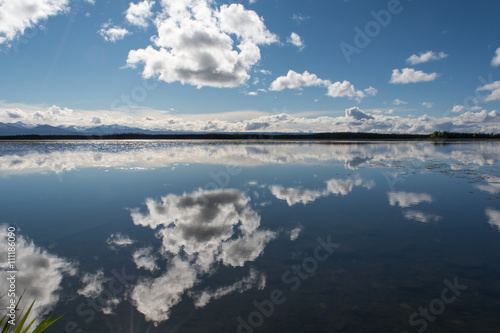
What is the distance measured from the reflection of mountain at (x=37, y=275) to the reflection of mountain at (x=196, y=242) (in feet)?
5.67

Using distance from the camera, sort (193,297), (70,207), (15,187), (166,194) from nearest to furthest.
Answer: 1. (193,297)
2. (70,207)
3. (166,194)
4. (15,187)

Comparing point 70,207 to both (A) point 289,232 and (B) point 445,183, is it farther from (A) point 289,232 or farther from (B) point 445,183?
(B) point 445,183

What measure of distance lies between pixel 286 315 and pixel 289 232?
14.0 feet

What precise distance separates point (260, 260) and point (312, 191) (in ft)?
29.8

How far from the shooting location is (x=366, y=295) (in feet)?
18.8

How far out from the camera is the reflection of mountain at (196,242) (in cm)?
574

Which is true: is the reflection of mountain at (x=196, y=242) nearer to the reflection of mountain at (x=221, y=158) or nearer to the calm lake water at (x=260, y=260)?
the calm lake water at (x=260, y=260)

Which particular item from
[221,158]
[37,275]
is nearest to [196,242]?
[37,275]

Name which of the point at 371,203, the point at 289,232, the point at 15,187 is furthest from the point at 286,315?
the point at 15,187

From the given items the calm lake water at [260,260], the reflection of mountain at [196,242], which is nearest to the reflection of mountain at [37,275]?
the calm lake water at [260,260]

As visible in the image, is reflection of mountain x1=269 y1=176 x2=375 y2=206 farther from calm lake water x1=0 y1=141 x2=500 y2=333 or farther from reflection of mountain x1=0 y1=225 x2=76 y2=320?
reflection of mountain x1=0 y1=225 x2=76 y2=320

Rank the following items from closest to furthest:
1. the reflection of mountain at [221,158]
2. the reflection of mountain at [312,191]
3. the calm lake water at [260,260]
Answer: the calm lake water at [260,260]
the reflection of mountain at [312,191]
the reflection of mountain at [221,158]

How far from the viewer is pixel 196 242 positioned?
8453mm

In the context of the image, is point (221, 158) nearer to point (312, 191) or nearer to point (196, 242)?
point (312, 191)
